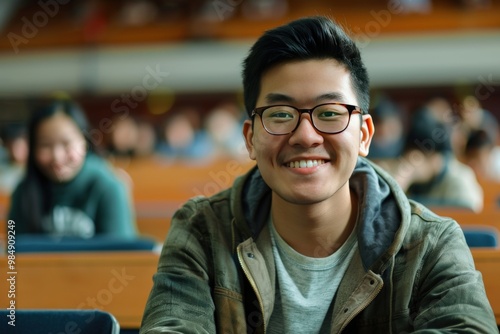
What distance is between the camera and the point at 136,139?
857 centimetres

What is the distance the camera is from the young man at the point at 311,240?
58.5 inches

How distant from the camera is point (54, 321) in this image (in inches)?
59.4

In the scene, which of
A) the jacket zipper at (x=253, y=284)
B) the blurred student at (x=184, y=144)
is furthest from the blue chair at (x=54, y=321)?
the blurred student at (x=184, y=144)

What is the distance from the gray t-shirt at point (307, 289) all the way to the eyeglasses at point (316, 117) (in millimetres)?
252

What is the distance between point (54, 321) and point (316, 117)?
2.13 feet

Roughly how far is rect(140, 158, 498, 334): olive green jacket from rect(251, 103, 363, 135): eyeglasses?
182 millimetres

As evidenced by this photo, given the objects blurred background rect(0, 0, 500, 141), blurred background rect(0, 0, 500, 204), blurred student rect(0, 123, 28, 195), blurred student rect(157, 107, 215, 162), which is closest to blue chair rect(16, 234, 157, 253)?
blurred student rect(0, 123, 28, 195)

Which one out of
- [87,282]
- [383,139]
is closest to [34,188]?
[87,282]

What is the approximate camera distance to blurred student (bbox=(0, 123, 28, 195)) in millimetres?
5973

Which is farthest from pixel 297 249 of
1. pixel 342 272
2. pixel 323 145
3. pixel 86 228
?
pixel 86 228

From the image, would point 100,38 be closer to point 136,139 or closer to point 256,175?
point 136,139

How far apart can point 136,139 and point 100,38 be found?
73.3 inches

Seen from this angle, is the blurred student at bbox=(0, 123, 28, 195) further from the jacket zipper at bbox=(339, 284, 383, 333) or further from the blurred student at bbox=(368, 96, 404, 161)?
→ the jacket zipper at bbox=(339, 284, 383, 333)

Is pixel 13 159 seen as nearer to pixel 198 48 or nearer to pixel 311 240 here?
pixel 198 48
